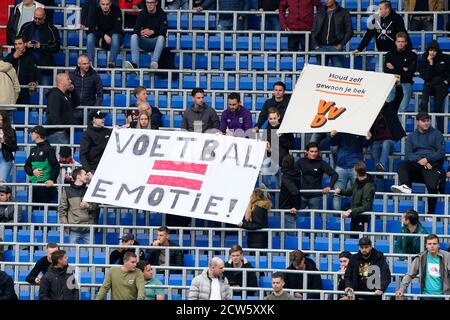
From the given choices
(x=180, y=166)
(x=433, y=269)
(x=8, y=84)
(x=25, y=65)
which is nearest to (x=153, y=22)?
(x=25, y=65)

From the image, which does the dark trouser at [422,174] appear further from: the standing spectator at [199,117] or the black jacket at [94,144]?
the black jacket at [94,144]

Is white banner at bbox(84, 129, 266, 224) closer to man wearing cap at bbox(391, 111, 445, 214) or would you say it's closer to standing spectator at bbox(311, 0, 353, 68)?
man wearing cap at bbox(391, 111, 445, 214)

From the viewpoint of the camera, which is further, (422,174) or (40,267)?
(422,174)

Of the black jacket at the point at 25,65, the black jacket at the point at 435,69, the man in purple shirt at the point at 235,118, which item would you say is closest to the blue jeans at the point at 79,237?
the man in purple shirt at the point at 235,118

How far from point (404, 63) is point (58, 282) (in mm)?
7361

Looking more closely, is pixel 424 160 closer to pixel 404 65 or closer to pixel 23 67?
pixel 404 65

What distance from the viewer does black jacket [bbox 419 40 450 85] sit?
36812 mm

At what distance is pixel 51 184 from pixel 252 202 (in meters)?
2.94

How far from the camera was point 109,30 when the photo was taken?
3816 centimetres

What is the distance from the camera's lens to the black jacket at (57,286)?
105ft

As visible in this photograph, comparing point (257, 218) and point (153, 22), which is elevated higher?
point (153, 22)

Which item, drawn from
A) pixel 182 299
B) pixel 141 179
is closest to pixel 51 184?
pixel 141 179

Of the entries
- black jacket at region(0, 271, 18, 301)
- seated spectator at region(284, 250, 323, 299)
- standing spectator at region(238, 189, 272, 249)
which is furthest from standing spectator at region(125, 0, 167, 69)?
black jacket at region(0, 271, 18, 301)
